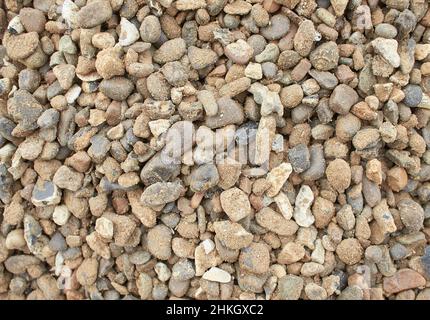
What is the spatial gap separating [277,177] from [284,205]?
66 millimetres

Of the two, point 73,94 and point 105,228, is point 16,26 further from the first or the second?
point 105,228

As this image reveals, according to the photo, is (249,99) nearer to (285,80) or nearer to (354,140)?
(285,80)

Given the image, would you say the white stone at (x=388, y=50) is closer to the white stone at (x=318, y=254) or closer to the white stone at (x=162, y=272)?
the white stone at (x=318, y=254)

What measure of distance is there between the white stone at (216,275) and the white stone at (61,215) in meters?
0.36

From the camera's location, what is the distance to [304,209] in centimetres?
107

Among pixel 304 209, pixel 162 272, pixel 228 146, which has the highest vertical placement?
pixel 228 146

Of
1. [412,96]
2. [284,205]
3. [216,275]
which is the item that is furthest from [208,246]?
[412,96]

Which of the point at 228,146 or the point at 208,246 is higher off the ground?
the point at 228,146

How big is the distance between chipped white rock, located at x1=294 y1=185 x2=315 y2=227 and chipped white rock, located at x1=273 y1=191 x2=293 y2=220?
2 centimetres

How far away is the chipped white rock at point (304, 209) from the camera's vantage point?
1070mm

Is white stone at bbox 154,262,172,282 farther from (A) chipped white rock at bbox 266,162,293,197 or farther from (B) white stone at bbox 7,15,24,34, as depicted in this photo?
(B) white stone at bbox 7,15,24,34

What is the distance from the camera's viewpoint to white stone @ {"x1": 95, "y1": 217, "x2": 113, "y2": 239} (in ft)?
3.47

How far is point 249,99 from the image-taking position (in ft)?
3.55
